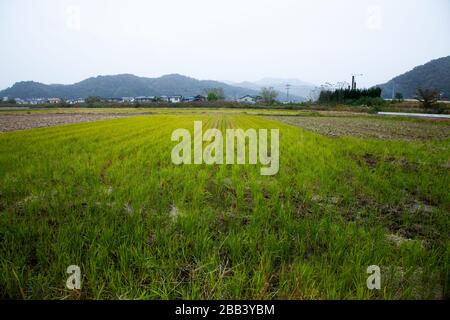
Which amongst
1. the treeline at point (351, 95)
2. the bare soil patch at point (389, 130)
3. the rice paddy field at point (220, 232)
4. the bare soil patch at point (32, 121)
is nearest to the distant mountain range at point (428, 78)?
the treeline at point (351, 95)

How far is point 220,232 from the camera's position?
2844 millimetres

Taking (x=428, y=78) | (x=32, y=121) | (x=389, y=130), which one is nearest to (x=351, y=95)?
(x=389, y=130)

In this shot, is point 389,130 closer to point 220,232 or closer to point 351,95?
point 220,232

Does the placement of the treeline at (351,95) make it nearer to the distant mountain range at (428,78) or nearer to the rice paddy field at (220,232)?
the distant mountain range at (428,78)

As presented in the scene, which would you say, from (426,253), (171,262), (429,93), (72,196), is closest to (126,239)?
(171,262)

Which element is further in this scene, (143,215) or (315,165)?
(315,165)

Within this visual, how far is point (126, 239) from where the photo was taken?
2.58m

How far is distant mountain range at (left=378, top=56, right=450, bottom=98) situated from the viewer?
92312mm

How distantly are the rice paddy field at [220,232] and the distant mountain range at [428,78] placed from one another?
341ft

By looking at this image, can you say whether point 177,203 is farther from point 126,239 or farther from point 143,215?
point 126,239

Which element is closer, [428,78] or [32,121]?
[32,121]

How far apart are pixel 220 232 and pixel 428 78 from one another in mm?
131977

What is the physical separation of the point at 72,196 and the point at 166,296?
2.90 metres
